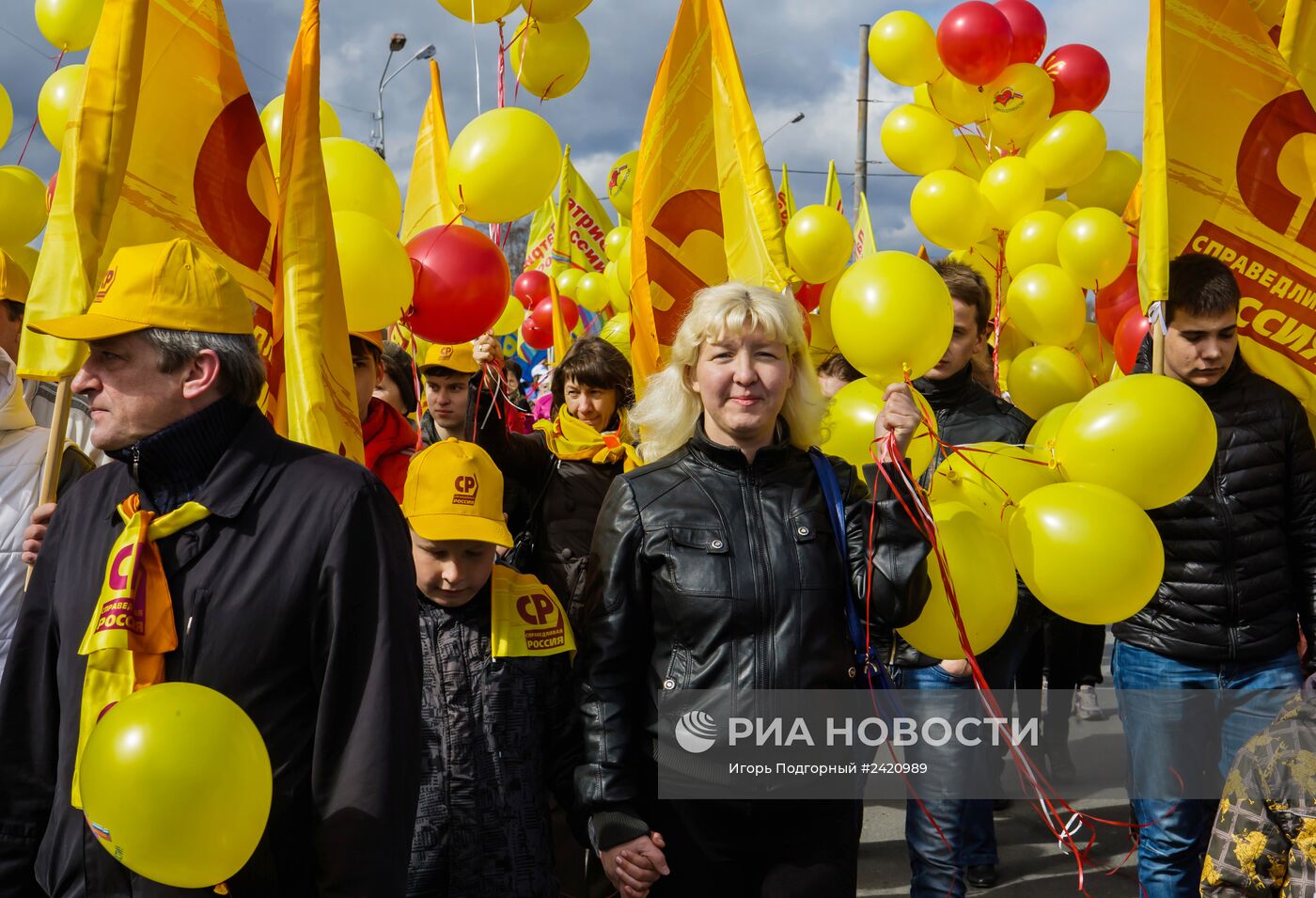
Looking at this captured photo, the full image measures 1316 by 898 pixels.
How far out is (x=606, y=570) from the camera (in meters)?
2.44

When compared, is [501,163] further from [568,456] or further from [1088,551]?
[1088,551]

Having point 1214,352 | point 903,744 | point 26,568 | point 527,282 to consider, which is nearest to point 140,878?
point 26,568

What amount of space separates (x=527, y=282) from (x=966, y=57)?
217 inches

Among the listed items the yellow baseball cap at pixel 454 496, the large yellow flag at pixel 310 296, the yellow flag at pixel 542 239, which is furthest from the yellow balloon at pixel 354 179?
the yellow flag at pixel 542 239

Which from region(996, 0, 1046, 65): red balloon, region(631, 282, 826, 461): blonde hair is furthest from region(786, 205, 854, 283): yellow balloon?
region(631, 282, 826, 461): blonde hair

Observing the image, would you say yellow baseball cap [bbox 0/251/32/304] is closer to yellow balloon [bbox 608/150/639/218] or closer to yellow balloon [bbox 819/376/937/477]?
yellow balloon [bbox 819/376/937/477]

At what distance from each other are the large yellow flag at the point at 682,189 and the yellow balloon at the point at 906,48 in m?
2.10

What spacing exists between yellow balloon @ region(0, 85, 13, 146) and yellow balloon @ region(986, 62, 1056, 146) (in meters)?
4.67

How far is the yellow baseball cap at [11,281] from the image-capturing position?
337 cm

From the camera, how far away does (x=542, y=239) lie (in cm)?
1295

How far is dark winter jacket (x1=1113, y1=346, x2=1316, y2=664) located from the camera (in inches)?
128

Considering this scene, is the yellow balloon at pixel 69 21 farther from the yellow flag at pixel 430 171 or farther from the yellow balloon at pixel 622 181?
the yellow balloon at pixel 622 181

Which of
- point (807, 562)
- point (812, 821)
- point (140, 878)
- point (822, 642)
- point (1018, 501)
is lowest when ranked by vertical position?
point (140, 878)

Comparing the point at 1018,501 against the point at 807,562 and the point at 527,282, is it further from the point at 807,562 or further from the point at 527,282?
the point at 527,282
